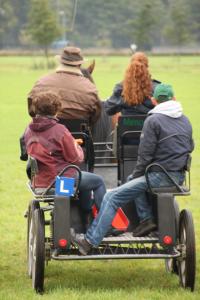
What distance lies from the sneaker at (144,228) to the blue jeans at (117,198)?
0.68 feet

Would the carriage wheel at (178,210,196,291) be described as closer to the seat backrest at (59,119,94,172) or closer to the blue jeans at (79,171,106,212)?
the blue jeans at (79,171,106,212)

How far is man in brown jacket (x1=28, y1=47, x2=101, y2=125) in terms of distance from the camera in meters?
8.05

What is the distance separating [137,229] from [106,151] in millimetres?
2069

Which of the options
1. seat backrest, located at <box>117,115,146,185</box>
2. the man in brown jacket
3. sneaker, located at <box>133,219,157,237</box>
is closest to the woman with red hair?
the man in brown jacket

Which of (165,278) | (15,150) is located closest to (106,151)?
(165,278)

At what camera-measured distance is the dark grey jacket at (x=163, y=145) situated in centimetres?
702

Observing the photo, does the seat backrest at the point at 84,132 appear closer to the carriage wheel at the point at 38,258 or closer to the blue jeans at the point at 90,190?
the blue jeans at the point at 90,190

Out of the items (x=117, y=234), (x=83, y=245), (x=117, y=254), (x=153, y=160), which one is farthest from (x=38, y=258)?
(x=153, y=160)

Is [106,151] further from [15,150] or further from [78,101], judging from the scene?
[15,150]

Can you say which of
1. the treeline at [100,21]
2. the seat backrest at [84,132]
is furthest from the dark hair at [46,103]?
the treeline at [100,21]

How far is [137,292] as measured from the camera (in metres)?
6.86

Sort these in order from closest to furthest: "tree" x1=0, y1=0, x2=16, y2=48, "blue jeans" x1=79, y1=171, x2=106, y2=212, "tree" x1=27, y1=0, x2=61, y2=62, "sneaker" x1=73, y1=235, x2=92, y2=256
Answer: "sneaker" x1=73, y1=235, x2=92, y2=256 < "blue jeans" x1=79, y1=171, x2=106, y2=212 < "tree" x1=27, y1=0, x2=61, y2=62 < "tree" x1=0, y1=0, x2=16, y2=48

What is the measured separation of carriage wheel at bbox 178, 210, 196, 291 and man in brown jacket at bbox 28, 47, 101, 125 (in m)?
1.53

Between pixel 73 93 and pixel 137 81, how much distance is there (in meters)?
0.57
